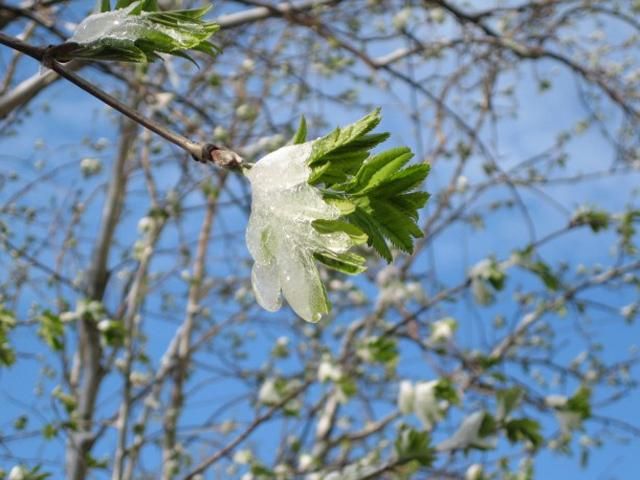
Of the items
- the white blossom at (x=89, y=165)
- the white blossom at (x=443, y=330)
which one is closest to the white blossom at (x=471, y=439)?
the white blossom at (x=443, y=330)

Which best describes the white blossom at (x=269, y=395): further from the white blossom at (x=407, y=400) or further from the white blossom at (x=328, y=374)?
the white blossom at (x=407, y=400)

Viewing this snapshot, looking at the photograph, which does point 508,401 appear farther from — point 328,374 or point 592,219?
point 328,374

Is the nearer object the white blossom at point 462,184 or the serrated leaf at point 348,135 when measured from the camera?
the serrated leaf at point 348,135

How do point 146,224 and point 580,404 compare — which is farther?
point 146,224

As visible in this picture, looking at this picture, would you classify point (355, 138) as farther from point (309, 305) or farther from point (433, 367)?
point (433, 367)

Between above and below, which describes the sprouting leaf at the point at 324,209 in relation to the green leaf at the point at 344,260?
above

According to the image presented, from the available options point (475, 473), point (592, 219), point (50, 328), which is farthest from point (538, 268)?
point (50, 328)

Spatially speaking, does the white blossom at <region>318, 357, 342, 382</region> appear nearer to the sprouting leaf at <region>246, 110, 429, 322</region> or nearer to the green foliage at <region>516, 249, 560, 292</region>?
the green foliage at <region>516, 249, 560, 292</region>
